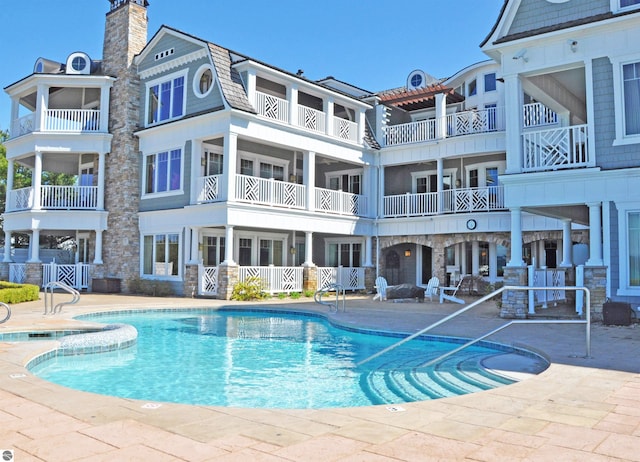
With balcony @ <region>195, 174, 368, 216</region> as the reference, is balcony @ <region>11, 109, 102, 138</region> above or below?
above

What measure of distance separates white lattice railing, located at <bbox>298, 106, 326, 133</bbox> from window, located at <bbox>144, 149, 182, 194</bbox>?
4.80m

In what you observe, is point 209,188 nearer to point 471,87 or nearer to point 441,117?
point 441,117

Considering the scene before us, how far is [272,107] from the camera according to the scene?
20.1 m

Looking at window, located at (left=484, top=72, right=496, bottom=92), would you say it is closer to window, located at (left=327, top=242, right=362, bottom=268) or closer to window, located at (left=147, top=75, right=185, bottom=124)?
window, located at (left=327, top=242, right=362, bottom=268)

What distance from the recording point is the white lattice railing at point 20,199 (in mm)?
22336

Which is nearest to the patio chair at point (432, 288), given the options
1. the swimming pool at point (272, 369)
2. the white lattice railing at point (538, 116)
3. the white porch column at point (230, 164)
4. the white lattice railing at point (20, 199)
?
the white lattice railing at point (538, 116)

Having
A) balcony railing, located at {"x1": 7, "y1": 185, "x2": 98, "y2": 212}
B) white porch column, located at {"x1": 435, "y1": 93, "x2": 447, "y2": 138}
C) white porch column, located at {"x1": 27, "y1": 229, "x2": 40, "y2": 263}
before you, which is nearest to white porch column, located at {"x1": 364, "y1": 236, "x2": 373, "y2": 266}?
white porch column, located at {"x1": 435, "y1": 93, "x2": 447, "y2": 138}

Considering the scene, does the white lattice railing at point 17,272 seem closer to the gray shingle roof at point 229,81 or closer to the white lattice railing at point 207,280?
the white lattice railing at point 207,280

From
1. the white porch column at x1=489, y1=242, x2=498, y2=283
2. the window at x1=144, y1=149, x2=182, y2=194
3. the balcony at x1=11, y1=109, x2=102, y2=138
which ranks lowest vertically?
the white porch column at x1=489, y1=242, x2=498, y2=283

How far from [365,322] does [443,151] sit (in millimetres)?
11334

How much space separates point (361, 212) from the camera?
2362cm

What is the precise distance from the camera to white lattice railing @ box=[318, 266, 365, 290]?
21812 millimetres

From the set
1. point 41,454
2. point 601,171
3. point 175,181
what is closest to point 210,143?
point 175,181

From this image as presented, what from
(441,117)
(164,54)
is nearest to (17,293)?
(164,54)
